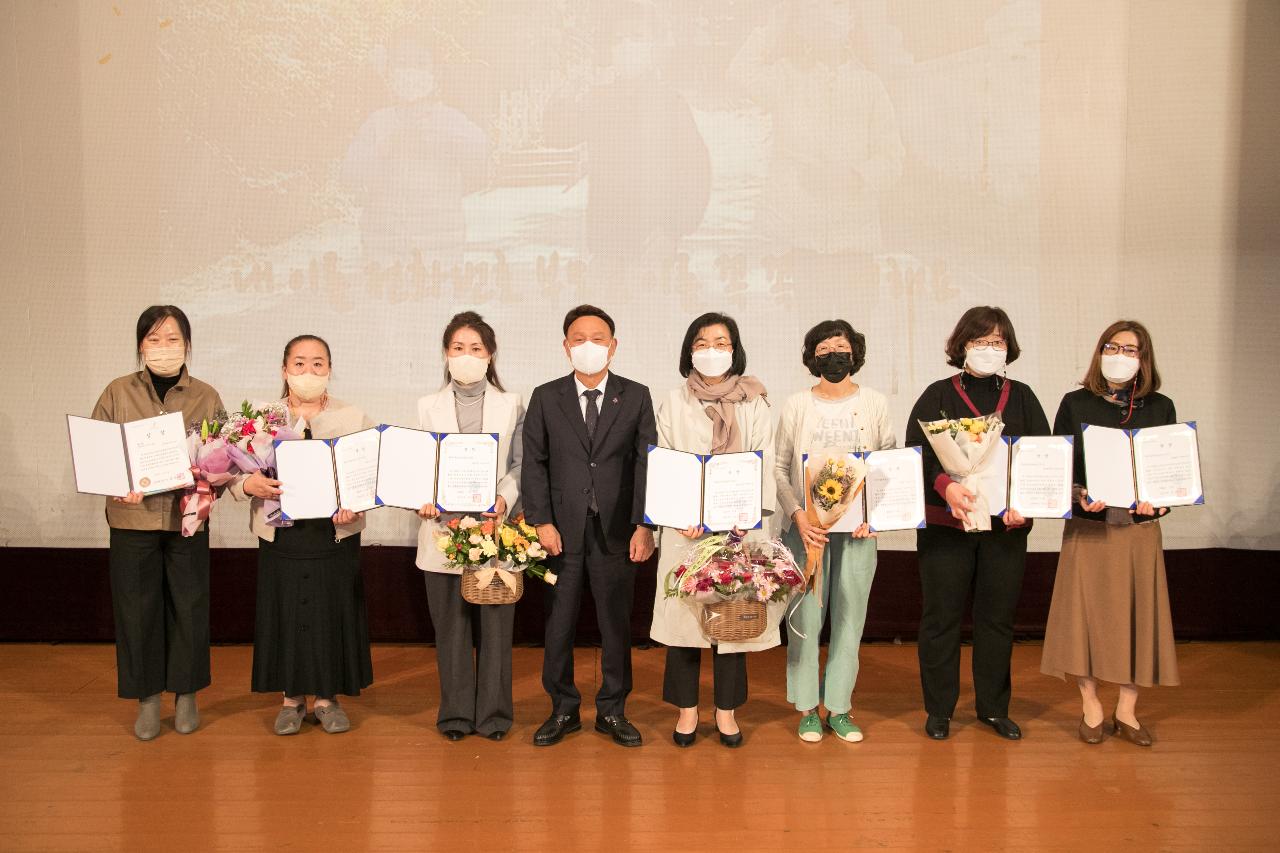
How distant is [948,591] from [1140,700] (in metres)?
1.41

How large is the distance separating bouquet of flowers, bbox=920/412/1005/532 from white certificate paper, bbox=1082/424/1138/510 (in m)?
0.40

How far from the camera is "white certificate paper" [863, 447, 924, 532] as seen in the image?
12.6 feet

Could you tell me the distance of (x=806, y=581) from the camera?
3809mm

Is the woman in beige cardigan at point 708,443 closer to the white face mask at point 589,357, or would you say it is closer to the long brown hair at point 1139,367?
the white face mask at point 589,357

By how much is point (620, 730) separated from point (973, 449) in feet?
6.03

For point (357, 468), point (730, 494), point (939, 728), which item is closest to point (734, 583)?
point (730, 494)

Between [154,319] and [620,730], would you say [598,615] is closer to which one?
[620,730]

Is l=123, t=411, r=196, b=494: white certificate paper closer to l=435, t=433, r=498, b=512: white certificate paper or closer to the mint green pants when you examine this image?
l=435, t=433, r=498, b=512: white certificate paper

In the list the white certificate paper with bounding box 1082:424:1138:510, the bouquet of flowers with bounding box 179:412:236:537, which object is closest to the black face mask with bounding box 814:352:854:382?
the white certificate paper with bounding box 1082:424:1138:510

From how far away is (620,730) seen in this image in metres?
3.97

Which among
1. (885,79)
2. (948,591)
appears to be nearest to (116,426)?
(948,591)

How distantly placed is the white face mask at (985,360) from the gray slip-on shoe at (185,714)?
3.58 m

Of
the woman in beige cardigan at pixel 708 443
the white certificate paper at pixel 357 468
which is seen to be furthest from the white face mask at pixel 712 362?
the white certificate paper at pixel 357 468

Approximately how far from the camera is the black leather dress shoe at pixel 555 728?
3.94 metres
